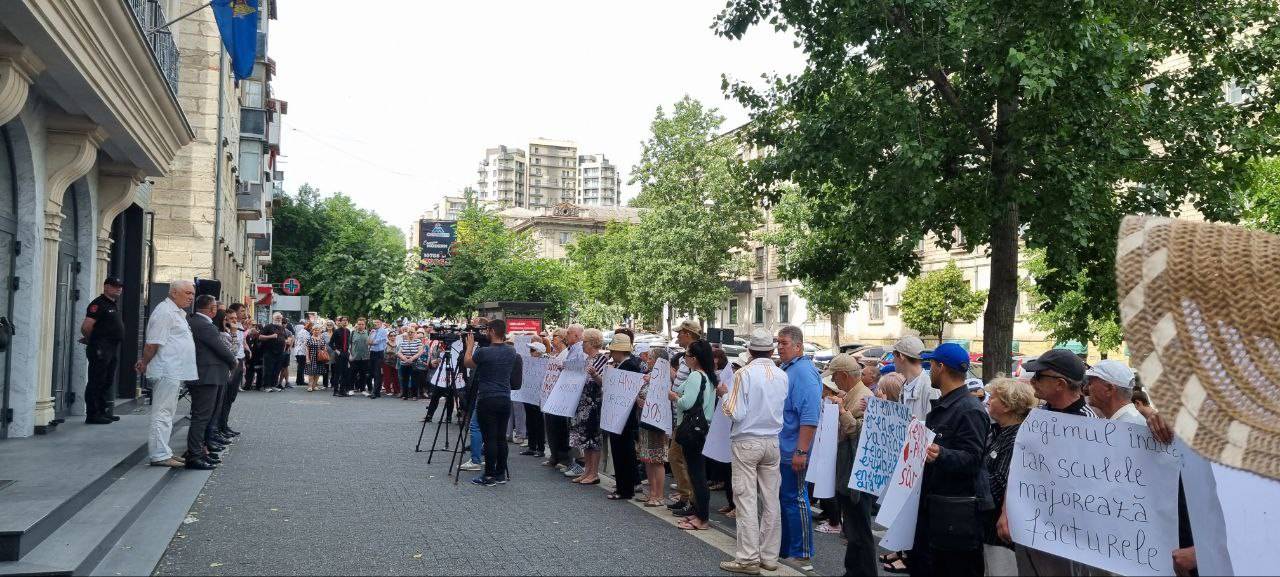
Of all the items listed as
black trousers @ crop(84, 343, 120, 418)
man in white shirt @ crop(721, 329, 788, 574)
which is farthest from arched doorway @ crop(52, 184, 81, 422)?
man in white shirt @ crop(721, 329, 788, 574)

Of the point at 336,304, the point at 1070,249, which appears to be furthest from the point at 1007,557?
the point at 336,304

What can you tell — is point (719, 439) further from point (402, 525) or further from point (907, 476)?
point (907, 476)

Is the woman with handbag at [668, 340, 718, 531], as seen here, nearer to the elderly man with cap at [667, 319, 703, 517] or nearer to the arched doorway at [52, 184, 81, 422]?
the elderly man with cap at [667, 319, 703, 517]

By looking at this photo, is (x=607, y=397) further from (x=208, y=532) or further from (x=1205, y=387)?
(x=1205, y=387)

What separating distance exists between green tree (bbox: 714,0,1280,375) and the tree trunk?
0.08 ft

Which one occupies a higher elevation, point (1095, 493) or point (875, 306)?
point (875, 306)

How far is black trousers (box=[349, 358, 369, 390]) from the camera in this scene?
92.0 feet

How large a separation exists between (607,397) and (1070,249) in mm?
7419

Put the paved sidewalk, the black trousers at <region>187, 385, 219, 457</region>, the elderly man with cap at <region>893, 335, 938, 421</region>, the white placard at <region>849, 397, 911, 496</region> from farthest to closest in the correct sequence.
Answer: the black trousers at <region>187, 385, 219, 457</region>
the elderly man with cap at <region>893, 335, 938, 421</region>
the paved sidewalk
the white placard at <region>849, 397, 911, 496</region>

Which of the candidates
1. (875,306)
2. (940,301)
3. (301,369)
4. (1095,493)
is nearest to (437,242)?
(301,369)

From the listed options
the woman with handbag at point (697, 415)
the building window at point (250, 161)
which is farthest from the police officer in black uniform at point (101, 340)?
the building window at point (250, 161)

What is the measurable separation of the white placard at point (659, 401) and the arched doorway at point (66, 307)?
8.20m

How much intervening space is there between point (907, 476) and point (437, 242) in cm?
4851

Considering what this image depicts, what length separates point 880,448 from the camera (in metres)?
7.11
